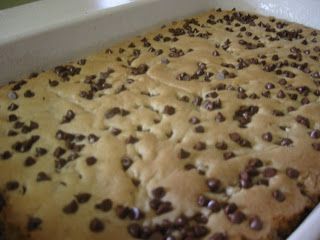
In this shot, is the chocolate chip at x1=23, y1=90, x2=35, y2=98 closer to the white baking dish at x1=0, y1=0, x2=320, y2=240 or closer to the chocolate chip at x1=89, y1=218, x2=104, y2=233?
the white baking dish at x1=0, y1=0, x2=320, y2=240

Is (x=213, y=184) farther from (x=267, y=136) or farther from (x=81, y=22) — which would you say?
(x=81, y=22)

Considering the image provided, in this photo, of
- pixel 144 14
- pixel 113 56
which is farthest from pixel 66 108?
pixel 144 14

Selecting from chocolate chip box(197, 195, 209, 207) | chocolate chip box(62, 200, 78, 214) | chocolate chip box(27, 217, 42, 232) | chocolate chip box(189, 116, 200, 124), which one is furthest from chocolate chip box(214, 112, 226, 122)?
chocolate chip box(27, 217, 42, 232)

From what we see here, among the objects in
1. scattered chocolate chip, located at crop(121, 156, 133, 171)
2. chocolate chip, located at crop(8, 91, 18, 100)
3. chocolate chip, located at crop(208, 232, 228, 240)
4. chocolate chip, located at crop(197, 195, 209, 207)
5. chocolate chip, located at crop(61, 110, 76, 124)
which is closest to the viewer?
chocolate chip, located at crop(208, 232, 228, 240)

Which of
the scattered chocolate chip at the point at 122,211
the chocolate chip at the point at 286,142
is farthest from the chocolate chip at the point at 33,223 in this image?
the chocolate chip at the point at 286,142

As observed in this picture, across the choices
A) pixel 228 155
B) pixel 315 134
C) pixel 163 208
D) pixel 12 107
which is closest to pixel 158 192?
pixel 163 208
